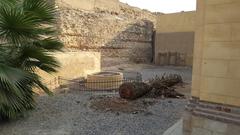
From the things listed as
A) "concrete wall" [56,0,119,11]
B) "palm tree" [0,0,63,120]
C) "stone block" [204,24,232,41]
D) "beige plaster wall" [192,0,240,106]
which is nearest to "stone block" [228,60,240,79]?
"beige plaster wall" [192,0,240,106]

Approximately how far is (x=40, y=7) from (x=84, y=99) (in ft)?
10.4

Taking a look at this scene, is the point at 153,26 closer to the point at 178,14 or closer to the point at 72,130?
the point at 178,14

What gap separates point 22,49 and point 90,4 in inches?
476

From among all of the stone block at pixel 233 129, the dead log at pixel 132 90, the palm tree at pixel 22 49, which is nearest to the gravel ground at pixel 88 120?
the palm tree at pixel 22 49

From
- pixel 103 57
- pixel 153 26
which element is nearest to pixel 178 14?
pixel 153 26

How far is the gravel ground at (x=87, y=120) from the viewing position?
5306mm

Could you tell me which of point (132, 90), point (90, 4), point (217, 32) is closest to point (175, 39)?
point (90, 4)

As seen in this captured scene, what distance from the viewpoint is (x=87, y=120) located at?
600 cm

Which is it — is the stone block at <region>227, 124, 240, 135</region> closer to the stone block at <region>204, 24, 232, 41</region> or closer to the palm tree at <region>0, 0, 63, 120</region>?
the stone block at <region>204, 24, 232, 41</region>

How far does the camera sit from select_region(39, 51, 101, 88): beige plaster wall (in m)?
9.84

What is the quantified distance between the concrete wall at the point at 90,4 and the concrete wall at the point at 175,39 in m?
4.18

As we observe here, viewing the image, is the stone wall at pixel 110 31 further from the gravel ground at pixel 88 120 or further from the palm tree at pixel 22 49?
the palm tree at pixel 22 49

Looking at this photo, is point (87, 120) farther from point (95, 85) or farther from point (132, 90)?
point (95, 85)

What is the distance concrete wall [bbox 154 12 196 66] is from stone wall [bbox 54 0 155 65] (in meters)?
1.24
